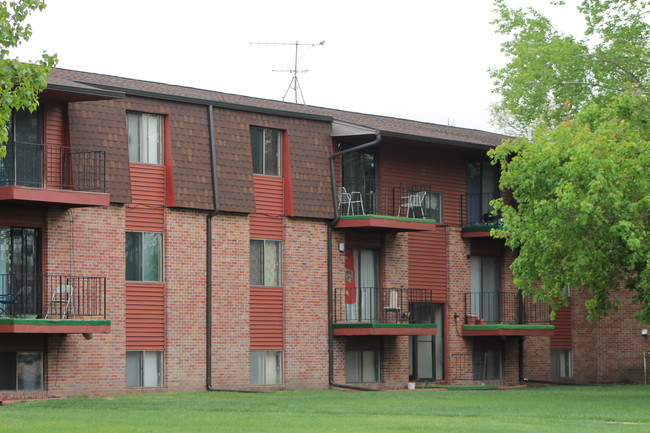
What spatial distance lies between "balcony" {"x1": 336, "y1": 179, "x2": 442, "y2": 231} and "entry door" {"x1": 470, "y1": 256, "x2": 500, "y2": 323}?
2.97m

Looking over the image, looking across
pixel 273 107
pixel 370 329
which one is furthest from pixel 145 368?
pixel 273 107

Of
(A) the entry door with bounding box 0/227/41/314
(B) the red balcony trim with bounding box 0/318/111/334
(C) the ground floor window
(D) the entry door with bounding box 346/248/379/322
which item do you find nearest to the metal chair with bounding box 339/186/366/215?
(D) the entry door with bounding box 346/248/379/322

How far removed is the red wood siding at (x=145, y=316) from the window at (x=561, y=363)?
16.6 m

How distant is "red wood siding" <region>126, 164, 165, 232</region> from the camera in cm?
3072

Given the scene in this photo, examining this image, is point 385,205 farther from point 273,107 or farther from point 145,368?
point 145,368

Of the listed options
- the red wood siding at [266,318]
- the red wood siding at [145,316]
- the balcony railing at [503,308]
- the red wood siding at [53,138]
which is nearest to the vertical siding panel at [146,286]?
the red wood siding at [145,316]

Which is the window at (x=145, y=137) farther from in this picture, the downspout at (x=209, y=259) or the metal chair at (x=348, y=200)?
the metal chair at (x=348, y=200)

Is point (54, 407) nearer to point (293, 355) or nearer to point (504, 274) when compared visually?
point (293, 355)

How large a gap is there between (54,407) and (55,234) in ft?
18.9

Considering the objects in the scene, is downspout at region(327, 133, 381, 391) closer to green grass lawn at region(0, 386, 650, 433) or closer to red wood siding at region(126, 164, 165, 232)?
green grass lawn at region(0, 386, 650, 433)

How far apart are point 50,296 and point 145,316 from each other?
2896 millimetres

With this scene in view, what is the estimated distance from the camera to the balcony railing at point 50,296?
28159 mm

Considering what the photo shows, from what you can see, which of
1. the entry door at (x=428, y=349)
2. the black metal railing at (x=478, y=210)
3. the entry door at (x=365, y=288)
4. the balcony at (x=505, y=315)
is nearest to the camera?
the entry door at (x=365, y=288)

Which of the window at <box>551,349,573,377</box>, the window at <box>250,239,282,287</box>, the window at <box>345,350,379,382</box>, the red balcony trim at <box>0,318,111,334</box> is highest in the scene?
the window at <box>250,239,282,287</box>
